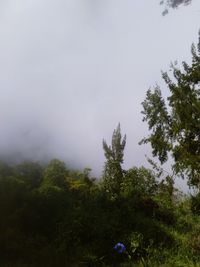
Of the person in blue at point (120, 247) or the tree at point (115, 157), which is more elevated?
the tree at point (115, 157)

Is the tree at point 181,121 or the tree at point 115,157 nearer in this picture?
the tree at point 181,121

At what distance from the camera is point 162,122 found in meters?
24.0

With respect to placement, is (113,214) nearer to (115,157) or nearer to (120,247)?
(120,247)

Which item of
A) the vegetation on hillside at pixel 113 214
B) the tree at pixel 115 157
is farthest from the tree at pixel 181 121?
the tree at pixel 115 157

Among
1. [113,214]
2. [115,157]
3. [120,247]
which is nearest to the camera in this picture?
[120,247]

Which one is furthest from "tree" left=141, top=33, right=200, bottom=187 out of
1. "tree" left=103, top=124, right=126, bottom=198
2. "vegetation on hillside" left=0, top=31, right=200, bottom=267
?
"tree" left=103, top=124, right=126, bottom=198

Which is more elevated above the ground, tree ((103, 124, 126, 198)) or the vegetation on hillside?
tree ((103, 124, 126, 198))

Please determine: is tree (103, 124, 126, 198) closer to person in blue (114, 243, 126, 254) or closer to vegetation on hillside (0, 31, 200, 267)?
vegetation on hillside (0, 31, 200, 267)

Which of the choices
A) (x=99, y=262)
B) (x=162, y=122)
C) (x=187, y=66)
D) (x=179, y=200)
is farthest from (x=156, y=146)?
(x=99, y=262)

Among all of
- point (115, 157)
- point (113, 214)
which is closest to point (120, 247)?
point (113, 214)

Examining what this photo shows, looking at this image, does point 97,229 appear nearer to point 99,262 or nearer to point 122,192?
point 99,262

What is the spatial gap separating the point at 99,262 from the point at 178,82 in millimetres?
12291

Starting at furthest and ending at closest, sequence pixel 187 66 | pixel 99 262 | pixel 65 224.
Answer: pixel 187 66 < pixel 65 224 < pixel 99 262

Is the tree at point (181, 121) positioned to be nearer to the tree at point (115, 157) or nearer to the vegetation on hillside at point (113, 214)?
the vegetation on hillside at point (113, 214)
